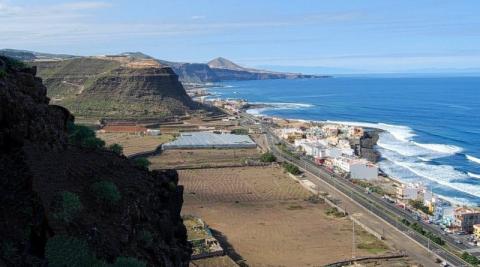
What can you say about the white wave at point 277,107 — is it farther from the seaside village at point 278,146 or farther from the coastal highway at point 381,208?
the coastal highway at point 381,208

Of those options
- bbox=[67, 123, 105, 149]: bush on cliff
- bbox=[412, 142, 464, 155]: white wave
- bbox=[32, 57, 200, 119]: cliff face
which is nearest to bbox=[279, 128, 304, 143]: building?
bbox=[412, 142, 464, 155]: white wave

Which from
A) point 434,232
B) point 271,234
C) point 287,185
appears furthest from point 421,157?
point 271,234

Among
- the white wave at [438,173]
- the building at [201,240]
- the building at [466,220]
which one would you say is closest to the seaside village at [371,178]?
the building at [466,220]

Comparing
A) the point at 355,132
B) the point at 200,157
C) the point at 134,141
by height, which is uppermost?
the point at 355,132

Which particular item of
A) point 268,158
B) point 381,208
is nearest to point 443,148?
point 268,158

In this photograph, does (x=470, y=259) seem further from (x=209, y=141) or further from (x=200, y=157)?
(x=209, y=141)

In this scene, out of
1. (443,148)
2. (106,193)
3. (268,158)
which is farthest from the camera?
(443,148)

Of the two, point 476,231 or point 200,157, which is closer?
point 476,231
